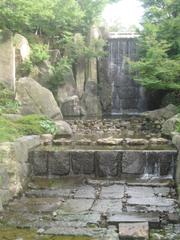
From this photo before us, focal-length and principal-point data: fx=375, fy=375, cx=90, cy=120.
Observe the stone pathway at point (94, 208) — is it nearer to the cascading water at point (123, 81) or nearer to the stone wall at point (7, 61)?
the stone wall at point (7, 61)

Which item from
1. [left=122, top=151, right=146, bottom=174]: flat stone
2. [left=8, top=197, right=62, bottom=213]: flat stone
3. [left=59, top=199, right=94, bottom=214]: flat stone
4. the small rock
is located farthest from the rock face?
the small rock

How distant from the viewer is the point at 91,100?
69.9 ft

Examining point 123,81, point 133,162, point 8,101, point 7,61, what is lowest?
point 133,162

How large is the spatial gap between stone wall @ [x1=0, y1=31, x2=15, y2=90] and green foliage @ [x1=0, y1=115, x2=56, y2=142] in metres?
5.60

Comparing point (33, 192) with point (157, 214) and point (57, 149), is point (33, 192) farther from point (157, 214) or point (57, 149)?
point (157, 214)

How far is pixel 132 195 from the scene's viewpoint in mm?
6539

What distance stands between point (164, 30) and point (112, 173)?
11718 millimetres

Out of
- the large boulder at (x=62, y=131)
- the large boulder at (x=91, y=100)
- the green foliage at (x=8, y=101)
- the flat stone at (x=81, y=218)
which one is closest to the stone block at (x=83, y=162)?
the flat stone at (x=81, y=218)

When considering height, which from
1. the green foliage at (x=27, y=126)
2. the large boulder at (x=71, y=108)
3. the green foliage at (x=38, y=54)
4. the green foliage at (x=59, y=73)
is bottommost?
the large boulder at (x=71, y=108)

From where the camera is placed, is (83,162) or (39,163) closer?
(83,162)

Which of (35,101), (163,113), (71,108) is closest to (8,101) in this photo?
(35,101)

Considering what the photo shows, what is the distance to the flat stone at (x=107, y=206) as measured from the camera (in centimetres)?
573

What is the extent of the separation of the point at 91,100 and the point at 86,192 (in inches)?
580

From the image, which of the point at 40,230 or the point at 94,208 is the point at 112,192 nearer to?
the point at 94,208
